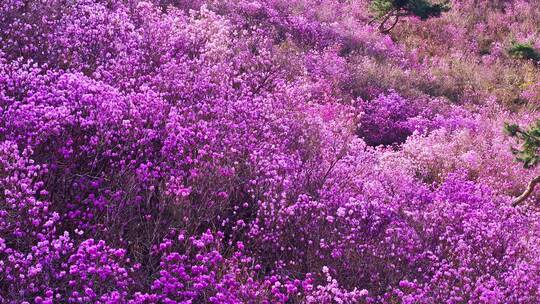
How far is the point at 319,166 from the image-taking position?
17.3ft

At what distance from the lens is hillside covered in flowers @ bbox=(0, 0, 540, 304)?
10.3 feet

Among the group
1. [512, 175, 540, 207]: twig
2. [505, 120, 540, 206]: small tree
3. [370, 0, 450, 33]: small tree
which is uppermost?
[505, 120, 540, 206]: small tree

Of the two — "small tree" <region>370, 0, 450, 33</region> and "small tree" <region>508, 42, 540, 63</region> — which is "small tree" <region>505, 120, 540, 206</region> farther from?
"small tree" <region>370, 0, 450, 33</region>

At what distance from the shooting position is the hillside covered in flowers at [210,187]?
123 inches

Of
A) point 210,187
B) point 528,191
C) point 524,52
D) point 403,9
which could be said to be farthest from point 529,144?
point 403,9

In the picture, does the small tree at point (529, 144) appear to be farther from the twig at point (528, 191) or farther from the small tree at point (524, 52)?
the small tree at point (524, 52)

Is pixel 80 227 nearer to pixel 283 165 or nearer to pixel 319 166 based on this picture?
pixel 283 165

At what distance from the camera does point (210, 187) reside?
13.6 ft

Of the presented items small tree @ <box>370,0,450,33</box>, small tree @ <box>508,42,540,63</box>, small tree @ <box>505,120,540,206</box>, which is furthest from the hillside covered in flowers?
small tree @ <box>370,0,450,33</box>

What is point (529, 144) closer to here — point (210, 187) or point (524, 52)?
point (210, 187)

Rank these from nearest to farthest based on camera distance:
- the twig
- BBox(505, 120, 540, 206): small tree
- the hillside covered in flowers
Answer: the hillside covered in flowers, BBox(505, 120, 540, 206): small tree, the twig

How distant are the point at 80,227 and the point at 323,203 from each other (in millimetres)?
2066


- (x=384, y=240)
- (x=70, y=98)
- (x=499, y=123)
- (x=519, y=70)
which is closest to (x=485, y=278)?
(x=384, y=240)

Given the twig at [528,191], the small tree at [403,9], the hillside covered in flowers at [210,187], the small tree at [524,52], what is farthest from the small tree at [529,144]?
the small tree at [403,9]
